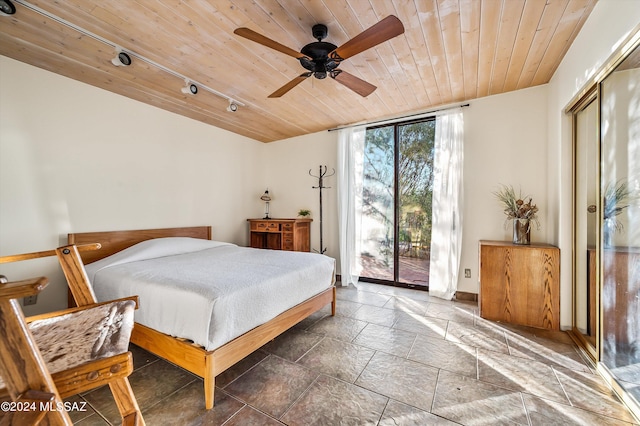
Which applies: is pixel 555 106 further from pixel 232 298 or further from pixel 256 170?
pixel 256 170

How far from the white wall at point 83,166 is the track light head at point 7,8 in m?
0.86

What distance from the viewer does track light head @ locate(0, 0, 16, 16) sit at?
1.67 metres

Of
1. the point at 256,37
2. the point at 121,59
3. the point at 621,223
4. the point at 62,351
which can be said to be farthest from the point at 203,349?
the point at 621,223

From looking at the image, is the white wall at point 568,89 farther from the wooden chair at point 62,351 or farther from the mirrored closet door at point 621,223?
the wooden chair at point 62,351

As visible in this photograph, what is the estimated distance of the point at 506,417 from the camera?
1.48m

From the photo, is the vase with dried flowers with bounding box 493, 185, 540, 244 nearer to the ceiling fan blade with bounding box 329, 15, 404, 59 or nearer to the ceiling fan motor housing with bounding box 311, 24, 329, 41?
the ceiling fan blade with bounding box 329, 15, 404, 59

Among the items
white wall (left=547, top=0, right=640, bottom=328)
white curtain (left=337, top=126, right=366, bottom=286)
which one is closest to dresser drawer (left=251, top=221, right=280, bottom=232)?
white curtain (left=337, top=126, right=366, bottom=286)

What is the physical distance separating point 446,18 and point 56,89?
142 inches

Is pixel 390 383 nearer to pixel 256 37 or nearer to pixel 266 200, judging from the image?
pixel 256 37

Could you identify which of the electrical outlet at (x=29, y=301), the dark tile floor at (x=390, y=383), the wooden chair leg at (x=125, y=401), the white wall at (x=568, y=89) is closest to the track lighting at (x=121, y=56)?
the electrical outlet at (x=29, y=301)

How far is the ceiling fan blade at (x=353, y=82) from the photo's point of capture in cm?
211

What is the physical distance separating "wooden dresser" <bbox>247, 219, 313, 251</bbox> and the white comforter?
1.21 meters

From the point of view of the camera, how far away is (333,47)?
6.40 feet

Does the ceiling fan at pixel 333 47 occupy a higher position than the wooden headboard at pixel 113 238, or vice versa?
the ceiling fan at pixel 333 47
